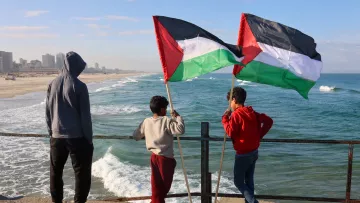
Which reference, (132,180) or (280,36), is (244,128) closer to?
(280,36)

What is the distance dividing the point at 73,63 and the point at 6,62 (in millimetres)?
187037

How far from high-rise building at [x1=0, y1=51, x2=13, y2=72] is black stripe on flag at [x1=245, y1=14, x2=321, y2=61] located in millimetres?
173947

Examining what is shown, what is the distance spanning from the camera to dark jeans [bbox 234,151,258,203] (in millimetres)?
3771

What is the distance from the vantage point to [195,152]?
12.6m

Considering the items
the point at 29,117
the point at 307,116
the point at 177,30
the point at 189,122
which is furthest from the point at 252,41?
the point at 307,116

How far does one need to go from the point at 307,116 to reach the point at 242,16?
24517 millimetres

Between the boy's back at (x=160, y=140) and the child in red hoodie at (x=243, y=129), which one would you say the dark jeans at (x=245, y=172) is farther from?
the boy's back at (x=160, y=140)

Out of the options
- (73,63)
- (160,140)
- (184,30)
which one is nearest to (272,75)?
(184,30)

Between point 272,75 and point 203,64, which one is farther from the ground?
point 203,64

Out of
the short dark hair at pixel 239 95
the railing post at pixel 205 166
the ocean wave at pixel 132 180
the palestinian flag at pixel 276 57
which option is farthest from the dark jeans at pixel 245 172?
the ocean wave at pixel 132 180

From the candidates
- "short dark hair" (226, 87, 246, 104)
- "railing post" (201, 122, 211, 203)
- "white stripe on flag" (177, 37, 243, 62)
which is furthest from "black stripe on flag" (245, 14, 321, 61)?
"railing post" (201, 122, 211, 203)

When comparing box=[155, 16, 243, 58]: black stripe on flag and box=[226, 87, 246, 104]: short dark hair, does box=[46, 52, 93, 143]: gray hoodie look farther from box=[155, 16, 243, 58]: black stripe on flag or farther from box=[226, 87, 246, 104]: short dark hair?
box=[226, 87, 246, 104]: short dark hair

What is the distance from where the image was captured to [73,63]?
142 inches

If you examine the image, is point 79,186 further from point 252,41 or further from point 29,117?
point 29,117
